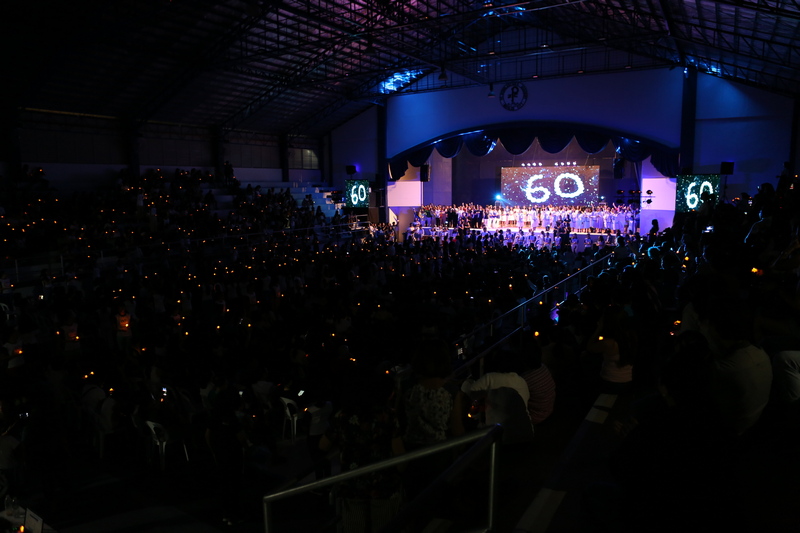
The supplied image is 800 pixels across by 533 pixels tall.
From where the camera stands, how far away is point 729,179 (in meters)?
18.9

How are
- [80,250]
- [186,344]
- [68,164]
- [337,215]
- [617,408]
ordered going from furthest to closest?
1. [337,215]
2. [68,164]
3. [80,250]
4. [186,344]
5. [617,408]

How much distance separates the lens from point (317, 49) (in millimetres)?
18719

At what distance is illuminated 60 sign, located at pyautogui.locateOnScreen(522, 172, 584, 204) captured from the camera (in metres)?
24.8

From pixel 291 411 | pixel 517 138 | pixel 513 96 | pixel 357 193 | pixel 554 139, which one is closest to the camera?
pixel 291 411

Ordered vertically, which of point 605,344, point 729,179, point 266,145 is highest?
point 266,145

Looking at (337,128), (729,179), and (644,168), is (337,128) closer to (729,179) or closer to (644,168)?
(644,168)

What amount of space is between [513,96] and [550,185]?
203 inches

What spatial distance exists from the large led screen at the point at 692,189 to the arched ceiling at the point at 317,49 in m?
3.08

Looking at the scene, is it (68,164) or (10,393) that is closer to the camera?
(10,393)

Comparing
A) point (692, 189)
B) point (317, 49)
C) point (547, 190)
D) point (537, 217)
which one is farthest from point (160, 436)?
point (547, 190)

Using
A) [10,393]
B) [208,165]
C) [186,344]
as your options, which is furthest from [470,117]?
[10,393]

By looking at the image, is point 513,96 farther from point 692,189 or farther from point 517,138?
point 692,189

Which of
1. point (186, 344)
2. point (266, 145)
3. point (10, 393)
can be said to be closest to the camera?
point (10, 393)

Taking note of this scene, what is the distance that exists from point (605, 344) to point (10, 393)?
17.7ft
